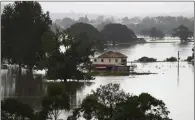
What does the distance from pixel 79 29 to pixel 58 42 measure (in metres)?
14.0

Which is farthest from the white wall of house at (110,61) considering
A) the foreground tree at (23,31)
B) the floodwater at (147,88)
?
the foreground tree at (23,31)

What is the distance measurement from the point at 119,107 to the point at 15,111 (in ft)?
3.53

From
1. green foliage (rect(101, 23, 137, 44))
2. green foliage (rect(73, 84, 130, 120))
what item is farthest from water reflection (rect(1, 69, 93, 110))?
green foliage (rect(101, 23, 137, 44))

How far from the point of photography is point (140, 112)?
5.34 m

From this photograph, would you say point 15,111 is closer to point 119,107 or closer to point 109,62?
point 119,107

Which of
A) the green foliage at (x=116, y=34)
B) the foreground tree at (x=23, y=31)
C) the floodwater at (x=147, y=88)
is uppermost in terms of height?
the green foliage at (x=116, y=34)

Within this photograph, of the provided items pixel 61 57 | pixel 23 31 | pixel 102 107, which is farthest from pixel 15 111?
pixel 23 31

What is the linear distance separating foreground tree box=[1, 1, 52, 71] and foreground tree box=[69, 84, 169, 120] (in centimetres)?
717

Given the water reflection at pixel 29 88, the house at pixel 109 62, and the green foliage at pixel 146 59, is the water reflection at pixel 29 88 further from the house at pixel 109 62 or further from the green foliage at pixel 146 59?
the green foliage at pixel 146 59

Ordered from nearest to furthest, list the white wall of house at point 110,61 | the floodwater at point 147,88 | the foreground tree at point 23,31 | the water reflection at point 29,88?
the floodwater at point 147,88 → the water reflection at point 29,88 → the foreground tree at point 23,31 → the white wall of house at point 110,61

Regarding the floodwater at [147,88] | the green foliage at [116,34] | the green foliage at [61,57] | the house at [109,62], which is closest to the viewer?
the floodwater at [147,88]

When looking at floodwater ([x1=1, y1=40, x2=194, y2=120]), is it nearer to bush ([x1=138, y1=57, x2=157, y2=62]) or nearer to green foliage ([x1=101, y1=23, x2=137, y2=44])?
bush ([x1=138, y1=57, x2=157, y2=62])

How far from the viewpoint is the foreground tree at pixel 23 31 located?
1328cm

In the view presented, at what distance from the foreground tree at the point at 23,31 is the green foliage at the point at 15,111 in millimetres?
7627
